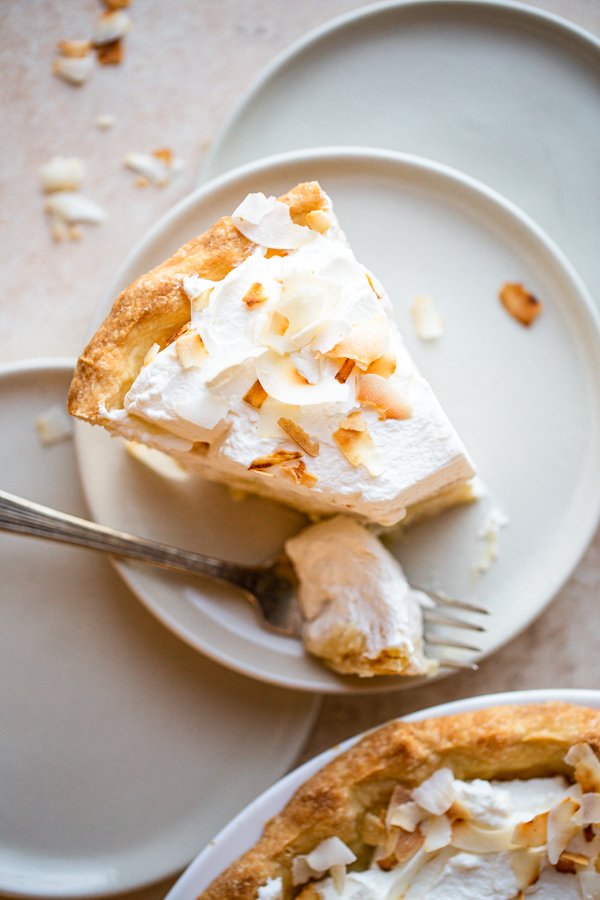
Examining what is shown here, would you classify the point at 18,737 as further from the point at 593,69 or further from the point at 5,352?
the point at 593,69

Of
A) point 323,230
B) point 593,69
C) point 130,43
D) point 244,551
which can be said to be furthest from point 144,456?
point 593,69

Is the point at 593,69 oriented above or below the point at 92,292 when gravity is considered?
above

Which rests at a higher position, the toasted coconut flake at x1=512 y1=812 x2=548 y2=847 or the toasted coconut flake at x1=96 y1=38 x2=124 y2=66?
the toasted coconut flake at x1=96 y1=38 x2=124 y2=66

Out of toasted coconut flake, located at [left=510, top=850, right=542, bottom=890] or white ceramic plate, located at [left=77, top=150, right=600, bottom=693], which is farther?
white ceramic plate, located at [left=77, top=150, right=600, bottom=693]

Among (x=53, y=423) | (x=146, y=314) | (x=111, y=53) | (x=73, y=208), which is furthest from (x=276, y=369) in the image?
(x=111, y=53)

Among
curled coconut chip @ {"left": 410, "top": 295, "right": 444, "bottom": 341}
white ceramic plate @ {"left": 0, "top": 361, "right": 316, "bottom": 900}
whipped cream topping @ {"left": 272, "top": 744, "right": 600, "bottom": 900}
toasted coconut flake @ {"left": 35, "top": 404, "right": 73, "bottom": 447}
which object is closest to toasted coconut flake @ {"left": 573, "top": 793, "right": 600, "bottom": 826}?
whipped cream topping @ {"left": 272, "top": 744, "right": 600, "bottom": 900}

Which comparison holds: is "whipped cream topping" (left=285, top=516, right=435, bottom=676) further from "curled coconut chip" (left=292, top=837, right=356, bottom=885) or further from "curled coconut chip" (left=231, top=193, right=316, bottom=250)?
"curled coconut chip" (left=231, top=193, right=316, bottom=250)
